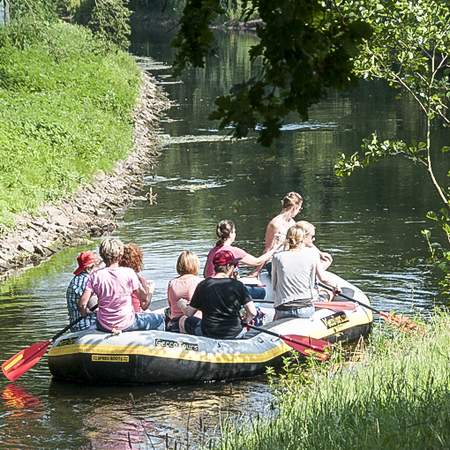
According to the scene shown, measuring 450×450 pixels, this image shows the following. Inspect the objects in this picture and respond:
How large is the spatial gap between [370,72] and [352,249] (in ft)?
24.3

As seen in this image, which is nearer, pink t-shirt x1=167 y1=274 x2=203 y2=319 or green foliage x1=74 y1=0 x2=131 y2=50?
pink t-shirt x1=167 y1=274 x2=203 y2=319

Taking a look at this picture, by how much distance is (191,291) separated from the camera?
12602mm

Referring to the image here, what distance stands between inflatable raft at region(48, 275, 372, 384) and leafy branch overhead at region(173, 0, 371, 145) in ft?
21.2

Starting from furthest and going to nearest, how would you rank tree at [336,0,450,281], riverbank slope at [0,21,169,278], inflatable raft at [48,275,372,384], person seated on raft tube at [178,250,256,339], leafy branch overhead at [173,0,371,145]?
riverbank slope at [0,21,169,278], tree at [336,0,450,281], inflatable raft at [48,275,372,384], person seated on raft tube at [178,250,256,339], leafy branch overhead at [173,0,371,145]

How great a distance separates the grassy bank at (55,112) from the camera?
23656 millimetres

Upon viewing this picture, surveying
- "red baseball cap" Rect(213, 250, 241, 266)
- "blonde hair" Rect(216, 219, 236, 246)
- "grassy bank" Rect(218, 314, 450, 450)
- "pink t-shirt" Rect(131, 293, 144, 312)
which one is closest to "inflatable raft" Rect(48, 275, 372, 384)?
"pink t-shirt" Rect(131, 293, 144, 312)

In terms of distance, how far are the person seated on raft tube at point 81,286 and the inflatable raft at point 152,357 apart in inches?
11.2

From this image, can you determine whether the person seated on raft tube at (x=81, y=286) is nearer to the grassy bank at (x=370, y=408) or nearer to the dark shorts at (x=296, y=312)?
the dark shorts at (x=296, y=312)

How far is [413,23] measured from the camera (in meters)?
13.0

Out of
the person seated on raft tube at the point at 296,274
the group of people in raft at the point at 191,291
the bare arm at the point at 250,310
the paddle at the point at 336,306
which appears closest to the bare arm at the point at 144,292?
the group of people in raft at the point at 191,291

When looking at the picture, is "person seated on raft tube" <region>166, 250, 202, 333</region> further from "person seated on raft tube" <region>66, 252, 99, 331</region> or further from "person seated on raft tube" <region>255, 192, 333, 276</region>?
"person seated on raft tube" <region>255, 192, 333, 276</region>

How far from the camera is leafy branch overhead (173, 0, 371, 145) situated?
576 centimetres

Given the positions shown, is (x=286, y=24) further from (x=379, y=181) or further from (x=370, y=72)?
(x=379, y=181)

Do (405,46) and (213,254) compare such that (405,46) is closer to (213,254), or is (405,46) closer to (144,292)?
(213,254)
